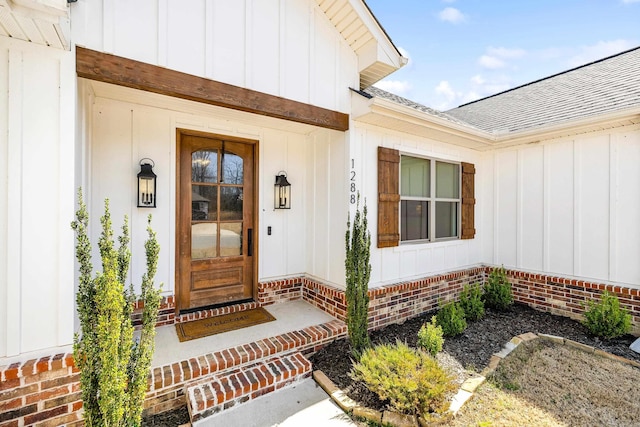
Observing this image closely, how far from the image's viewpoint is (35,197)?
2139 mm

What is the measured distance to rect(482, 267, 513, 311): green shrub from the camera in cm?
508

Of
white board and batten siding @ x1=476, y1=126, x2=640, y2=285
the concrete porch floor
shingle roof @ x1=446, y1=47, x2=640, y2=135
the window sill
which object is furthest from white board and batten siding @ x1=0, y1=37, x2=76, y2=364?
white board and batten siding @ x1=476, y1=126, x2=640, y2=285

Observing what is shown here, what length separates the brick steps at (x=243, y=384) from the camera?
7.97ft

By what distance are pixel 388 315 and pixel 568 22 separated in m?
7.80

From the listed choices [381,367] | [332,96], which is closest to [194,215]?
Result: [332,96]

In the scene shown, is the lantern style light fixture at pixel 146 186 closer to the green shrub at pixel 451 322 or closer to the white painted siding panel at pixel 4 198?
the white painted siding panel at pixel 4 198

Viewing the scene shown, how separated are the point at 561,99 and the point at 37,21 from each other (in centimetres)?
795

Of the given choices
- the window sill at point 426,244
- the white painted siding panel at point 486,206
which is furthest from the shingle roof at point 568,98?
the window sill at point 426,244

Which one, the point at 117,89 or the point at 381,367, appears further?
the point at 117,89

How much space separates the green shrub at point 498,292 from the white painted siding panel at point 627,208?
1.49 meters

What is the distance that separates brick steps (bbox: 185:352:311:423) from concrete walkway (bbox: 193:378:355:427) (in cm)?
6

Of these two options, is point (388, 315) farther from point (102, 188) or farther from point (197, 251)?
point (102, 188)

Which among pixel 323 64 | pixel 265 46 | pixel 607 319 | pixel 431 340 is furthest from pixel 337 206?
pixel 607 319

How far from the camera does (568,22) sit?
6297mm
